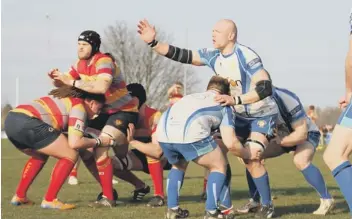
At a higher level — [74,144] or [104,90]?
[104,90]

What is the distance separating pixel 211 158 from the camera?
7.91 meters

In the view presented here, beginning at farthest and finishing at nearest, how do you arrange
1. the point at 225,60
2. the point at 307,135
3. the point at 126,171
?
the point at 126,171 < the point at 307,135 < the point at 225,60

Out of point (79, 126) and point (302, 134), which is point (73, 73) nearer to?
point (79, 126)

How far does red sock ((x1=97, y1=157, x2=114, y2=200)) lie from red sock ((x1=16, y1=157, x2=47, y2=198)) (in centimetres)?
92

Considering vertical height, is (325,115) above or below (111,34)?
below

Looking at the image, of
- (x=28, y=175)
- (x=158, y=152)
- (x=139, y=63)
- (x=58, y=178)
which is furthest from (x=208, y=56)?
(x=139, y=63)

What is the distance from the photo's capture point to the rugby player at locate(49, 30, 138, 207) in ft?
30.7

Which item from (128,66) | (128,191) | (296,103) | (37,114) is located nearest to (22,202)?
(37,114)

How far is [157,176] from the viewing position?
10.0 m

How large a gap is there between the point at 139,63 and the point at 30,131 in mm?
49058

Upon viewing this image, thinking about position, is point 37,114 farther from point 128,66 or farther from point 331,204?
point 128,66

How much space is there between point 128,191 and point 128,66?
4604 cm

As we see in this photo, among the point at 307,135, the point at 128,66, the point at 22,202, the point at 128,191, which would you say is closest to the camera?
the point at 307,135

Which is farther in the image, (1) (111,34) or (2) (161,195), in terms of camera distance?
(1) (111,34)
